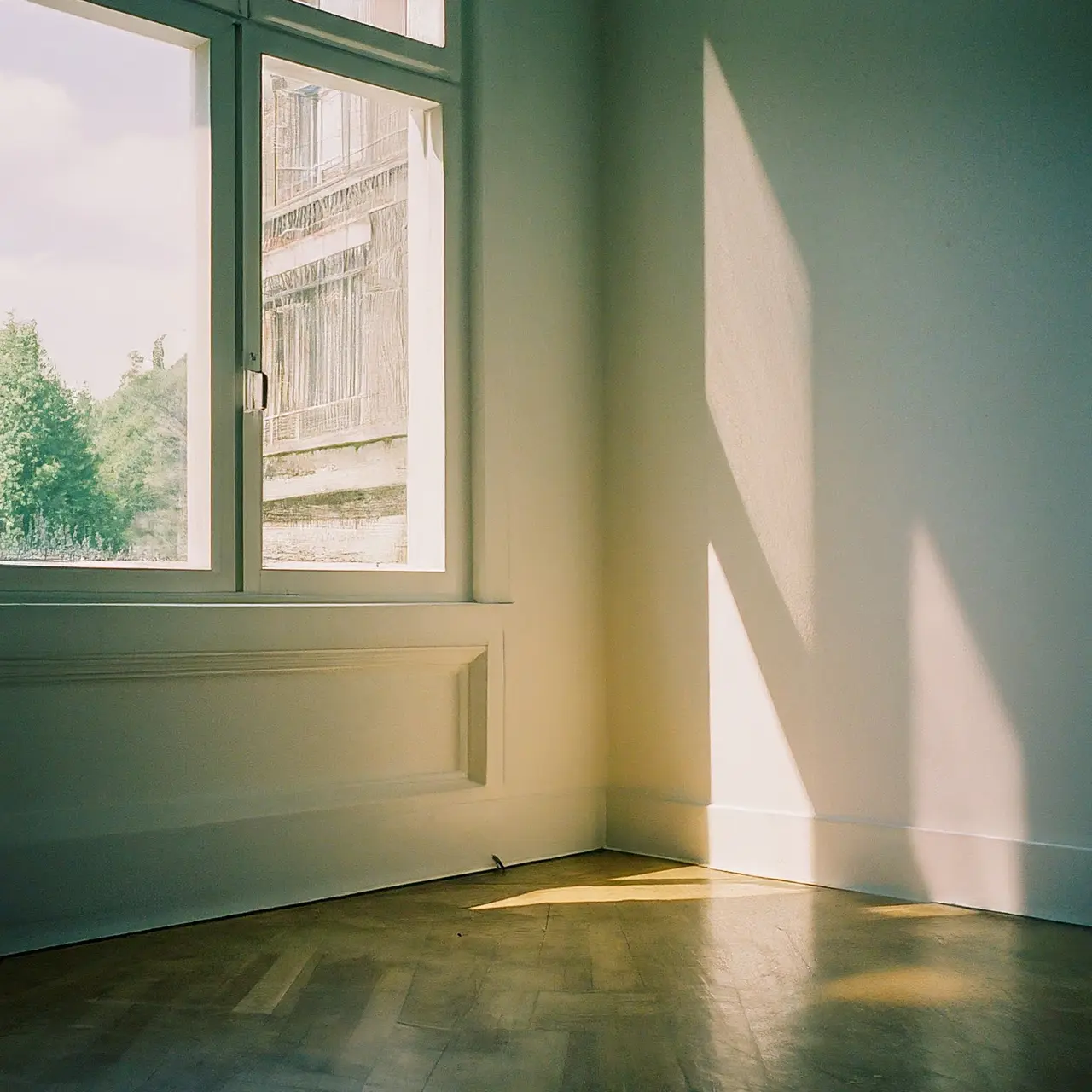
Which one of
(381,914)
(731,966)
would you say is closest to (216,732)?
(381,914)

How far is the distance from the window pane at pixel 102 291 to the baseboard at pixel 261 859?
0.66m

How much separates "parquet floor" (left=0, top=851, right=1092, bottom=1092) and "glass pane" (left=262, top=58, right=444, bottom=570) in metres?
0.99

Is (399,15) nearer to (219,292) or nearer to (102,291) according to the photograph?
(219,292)

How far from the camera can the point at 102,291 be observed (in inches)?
121

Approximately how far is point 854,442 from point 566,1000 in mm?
1694

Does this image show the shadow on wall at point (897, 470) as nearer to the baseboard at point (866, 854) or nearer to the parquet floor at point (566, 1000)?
the baseboard at point (866, 854)

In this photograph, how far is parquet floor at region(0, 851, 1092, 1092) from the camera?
6.72ft

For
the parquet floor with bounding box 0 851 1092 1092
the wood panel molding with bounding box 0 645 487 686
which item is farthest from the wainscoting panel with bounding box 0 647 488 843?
the parquet floor with bounding box 0 851 1092 1092

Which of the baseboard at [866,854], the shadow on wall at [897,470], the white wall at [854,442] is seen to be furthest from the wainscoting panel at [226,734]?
the shadow on wall at [897,470]

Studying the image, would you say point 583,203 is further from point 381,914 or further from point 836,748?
point 381,914

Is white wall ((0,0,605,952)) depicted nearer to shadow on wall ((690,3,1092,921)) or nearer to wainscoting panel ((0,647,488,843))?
wainscoting panel ((0,647,488,843))

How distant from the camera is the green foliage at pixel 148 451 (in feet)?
10.1

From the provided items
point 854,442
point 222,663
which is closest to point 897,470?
point 854,442

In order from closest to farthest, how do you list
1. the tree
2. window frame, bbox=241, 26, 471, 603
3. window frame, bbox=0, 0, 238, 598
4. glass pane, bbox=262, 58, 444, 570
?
the tree → window frame, bbox=0, 0, 238, 598 → window frame, bbox=241, 26, 471, 603 → glass pane, bbox=262, 58, 444, 570
